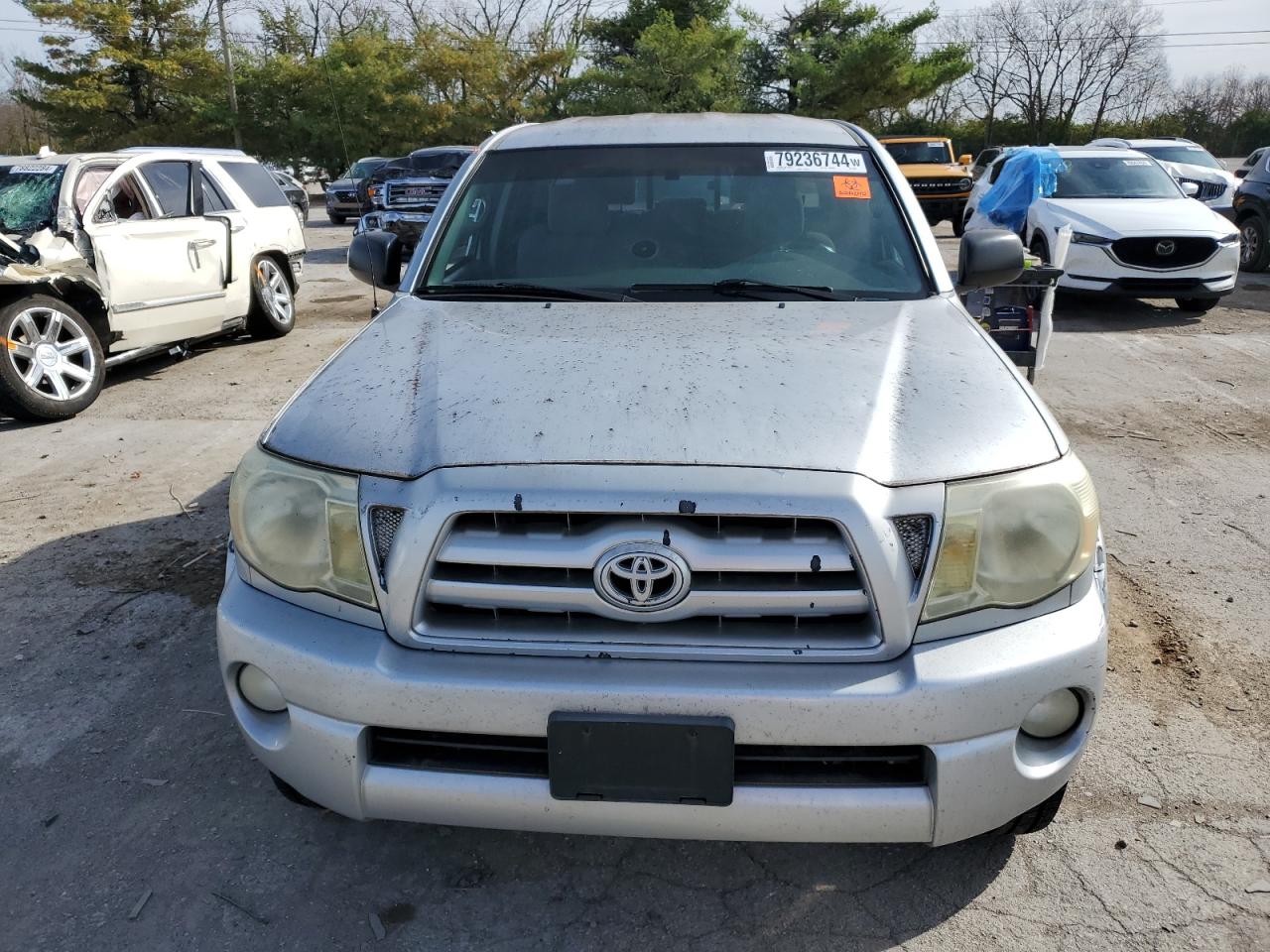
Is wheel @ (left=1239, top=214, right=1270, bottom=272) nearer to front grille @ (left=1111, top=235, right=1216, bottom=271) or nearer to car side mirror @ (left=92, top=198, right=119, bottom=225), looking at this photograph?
front grille @ (left=1111, top=235, right=1216, bottom=271)

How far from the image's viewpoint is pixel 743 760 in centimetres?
193

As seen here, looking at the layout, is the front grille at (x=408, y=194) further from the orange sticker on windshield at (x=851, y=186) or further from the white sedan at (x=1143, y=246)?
the orange sticker on windshield at (x=851, y=186)

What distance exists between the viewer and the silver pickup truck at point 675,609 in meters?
1.87

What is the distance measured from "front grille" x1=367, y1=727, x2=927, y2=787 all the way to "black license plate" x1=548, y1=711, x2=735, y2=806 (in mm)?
68

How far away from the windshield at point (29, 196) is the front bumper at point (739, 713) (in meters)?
6.18

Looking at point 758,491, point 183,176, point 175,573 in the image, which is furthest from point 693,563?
point 183,176

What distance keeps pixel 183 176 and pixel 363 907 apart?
7.37 metres

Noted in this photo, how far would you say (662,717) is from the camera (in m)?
1.85

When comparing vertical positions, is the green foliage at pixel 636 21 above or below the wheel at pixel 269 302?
above

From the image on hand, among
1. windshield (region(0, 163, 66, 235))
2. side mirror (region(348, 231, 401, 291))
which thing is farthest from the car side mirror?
side mirror (region(348, 231, 401, 291))

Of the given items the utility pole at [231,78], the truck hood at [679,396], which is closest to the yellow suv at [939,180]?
the truck hood at [679,396]

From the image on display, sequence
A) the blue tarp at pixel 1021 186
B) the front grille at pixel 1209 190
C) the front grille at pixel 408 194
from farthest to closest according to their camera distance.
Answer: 1. the front grille at pixel 1209 190
2. the front grille at pixel 408 194
3. the blue tarp at pixel 1021 186

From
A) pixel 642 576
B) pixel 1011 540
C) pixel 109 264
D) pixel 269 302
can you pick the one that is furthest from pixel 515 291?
pixel 269 302

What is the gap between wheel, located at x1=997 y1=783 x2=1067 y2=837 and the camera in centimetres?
222
